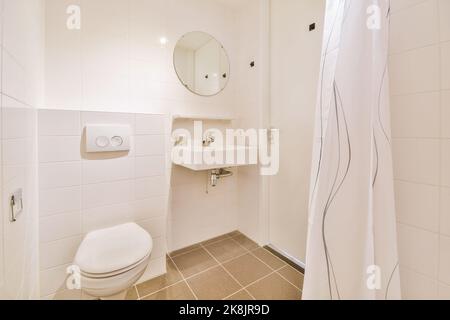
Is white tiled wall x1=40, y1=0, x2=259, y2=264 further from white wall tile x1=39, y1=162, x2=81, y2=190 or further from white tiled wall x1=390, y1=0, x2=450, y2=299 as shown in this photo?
white tiled wall x1=390, y1=0, x2=450, y2=299

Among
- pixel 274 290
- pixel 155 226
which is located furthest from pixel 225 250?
pixel 155 226

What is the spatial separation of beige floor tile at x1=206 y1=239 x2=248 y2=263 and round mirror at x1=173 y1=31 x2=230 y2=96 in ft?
4.60

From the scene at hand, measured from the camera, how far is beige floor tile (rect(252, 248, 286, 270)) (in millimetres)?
1525

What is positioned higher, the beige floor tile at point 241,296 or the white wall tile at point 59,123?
the white wall tile at point 59,123

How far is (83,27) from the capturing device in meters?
1.32

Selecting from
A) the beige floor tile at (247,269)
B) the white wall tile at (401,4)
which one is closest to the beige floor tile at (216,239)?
the beige floor tile at (247,269)

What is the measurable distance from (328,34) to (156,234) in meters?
1.53

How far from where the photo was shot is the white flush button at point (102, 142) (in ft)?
3.96

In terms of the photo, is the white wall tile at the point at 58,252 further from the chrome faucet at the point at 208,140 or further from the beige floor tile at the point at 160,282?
the chrome faucet at the point at 208,140

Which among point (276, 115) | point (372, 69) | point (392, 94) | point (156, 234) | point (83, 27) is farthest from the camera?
point (276, 115)

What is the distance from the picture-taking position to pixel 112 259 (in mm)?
1022

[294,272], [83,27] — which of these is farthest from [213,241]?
[83,27]

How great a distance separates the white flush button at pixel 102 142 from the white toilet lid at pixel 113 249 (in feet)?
1.71
